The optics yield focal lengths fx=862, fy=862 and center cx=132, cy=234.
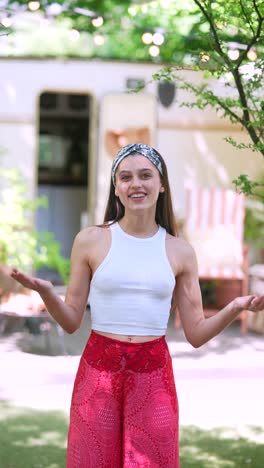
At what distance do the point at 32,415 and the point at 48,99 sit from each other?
23.4 feet

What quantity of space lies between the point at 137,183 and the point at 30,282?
0.40 metres

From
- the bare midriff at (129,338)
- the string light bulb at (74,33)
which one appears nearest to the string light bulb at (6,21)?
the string light bulb at (74,33)

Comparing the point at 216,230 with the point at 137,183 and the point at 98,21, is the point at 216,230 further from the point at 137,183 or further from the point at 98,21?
the point at 137,183

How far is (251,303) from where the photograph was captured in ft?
7.24

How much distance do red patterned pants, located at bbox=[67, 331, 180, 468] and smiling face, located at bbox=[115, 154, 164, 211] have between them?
1.24ft

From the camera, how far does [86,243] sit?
2350 mm

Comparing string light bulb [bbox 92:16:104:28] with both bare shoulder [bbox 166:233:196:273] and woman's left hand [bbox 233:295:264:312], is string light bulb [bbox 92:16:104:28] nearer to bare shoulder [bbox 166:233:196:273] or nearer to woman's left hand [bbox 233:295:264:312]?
bare shoulder [bbox 166:233:196:273]

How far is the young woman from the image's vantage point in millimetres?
2199

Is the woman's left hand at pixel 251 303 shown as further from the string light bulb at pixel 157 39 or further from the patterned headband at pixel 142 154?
the string light bulb at pixel 157 39

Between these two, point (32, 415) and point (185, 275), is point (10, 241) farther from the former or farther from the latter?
point (185, 275)

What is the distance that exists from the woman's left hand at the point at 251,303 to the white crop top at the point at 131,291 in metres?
0.19

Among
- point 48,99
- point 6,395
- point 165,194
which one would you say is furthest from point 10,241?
point 165,194

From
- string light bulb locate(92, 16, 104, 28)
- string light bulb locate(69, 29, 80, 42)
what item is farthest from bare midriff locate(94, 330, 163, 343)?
string light bulb locate(69, 29, 80, 42)

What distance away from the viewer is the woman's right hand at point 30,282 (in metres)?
2.14
